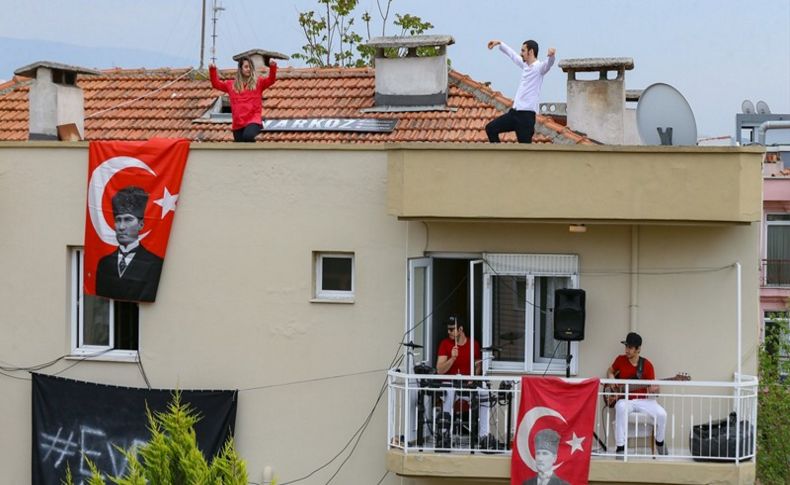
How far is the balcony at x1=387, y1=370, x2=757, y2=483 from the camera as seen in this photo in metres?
17.3

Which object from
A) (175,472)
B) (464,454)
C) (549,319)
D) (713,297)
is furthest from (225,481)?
(713,297)

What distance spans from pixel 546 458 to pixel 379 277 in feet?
10.3

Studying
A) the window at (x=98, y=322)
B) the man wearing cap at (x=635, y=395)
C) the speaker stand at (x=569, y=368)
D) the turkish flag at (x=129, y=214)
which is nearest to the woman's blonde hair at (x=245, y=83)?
the turkish flag at (x=129, y=214)

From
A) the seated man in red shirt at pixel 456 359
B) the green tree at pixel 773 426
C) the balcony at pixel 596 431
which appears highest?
the seated man in red shirt at pixel 456 359

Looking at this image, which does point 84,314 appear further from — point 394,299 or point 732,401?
point 732,401

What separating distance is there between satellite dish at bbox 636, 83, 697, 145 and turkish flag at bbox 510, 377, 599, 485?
11.5 ft

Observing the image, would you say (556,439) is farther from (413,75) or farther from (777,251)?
(777,251)

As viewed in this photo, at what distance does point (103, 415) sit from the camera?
63.5 ft

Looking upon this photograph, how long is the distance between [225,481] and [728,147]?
7.37 m

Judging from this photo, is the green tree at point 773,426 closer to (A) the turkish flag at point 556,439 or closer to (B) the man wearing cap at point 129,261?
(A) the turkish flag at point 556,439

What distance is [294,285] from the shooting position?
741 inches

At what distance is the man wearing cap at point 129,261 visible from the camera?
1920 centimetres

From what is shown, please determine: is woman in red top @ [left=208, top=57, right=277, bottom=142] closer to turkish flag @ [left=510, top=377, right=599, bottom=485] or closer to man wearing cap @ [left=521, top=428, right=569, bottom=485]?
turkish flag @ [left=510, top=377, right=599, bottom=485]

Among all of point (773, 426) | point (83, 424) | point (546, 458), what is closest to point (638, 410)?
point (546, 458)
